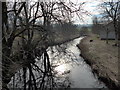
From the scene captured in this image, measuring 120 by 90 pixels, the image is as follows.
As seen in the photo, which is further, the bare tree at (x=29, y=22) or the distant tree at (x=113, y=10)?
the distant tree at (x=113, y=10)

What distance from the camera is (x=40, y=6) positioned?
12492 millimetres

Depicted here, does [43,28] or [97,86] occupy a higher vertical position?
[43,28]

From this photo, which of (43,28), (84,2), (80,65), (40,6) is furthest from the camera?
(80,65)

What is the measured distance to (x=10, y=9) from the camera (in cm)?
1094

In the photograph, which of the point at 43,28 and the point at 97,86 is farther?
the point at 43,28

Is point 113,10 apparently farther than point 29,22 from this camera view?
Yes

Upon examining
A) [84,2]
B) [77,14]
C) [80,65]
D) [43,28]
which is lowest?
[80,65]

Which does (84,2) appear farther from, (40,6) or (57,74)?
(57,74)

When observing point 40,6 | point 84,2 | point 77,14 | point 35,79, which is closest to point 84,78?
point 35,79

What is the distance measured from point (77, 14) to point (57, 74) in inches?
173

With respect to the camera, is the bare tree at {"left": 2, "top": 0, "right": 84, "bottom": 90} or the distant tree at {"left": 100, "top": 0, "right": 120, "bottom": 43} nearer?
the bare tree at {"left": 2, "top": 0, "right": 84, "bottom": 90}

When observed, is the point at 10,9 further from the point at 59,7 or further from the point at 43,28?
the point at 59,7

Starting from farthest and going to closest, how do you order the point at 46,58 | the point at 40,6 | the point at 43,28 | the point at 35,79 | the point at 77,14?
the point at 46,58 < the point at 40,6 < the point at 43,28 < the point at 35,79 < the point at 77,14

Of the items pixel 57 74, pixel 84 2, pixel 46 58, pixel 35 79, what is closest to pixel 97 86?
pixel 57 74
